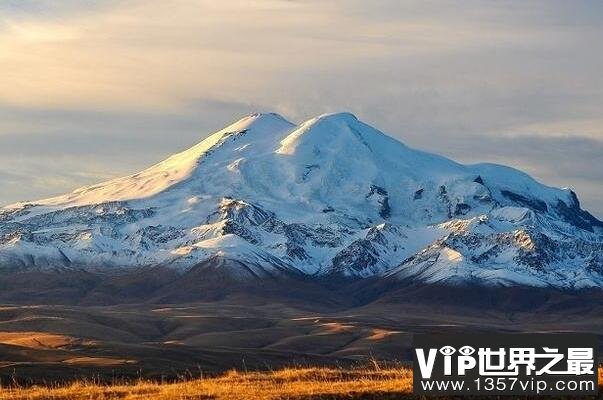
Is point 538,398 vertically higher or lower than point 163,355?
higher

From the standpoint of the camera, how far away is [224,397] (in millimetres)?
35406

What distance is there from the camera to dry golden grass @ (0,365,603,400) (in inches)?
1362

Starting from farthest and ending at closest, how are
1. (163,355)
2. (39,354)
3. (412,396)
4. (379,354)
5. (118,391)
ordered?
1. (379,354)
2. (163,355)
3. (39,354)
4. (118,391)
5. (412,396)

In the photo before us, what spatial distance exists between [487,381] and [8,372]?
5642 cm

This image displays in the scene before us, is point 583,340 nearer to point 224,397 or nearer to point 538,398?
point 538,398

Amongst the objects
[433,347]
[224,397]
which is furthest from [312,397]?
[433,347]

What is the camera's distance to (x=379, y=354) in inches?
7854

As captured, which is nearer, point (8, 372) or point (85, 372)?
point (8, 372)

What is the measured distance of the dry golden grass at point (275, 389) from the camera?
34594 mm

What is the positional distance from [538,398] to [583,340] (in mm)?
2029

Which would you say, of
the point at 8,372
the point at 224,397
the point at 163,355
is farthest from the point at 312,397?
the point at 163,355

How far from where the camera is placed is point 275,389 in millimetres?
37094

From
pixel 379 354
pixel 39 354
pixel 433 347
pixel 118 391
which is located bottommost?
pixel 379 354

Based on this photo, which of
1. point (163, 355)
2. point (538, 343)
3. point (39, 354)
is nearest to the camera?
point (538, 343)
